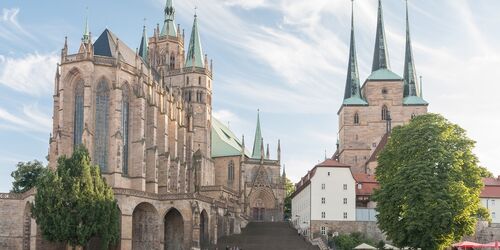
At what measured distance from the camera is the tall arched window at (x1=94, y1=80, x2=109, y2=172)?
210 ft

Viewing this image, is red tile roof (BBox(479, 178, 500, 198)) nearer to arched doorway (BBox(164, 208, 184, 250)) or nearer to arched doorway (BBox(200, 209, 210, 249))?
→ arched doorway (BBox(200, 209, 210, 249))

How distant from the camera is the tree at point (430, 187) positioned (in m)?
46.2

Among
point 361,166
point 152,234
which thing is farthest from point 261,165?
point 152,234

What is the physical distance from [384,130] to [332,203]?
2469 cm

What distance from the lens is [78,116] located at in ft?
213

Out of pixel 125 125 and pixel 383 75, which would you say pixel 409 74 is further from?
pixel 125 125

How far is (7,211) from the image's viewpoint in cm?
5962

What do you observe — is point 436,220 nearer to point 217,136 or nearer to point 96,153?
point 96,153

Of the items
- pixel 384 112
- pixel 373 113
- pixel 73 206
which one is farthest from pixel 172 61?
pixel 73 206

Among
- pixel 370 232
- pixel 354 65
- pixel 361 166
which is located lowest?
pixel 370 232

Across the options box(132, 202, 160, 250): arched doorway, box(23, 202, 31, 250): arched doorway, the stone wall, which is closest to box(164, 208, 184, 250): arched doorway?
box(132, 202, 160, 250): arched doorway

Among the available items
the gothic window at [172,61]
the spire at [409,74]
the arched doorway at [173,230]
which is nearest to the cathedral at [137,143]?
the arched doorway at [173,230]

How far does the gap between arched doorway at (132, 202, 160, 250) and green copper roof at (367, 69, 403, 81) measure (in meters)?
41.4

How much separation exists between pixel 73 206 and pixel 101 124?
48.3 ft
